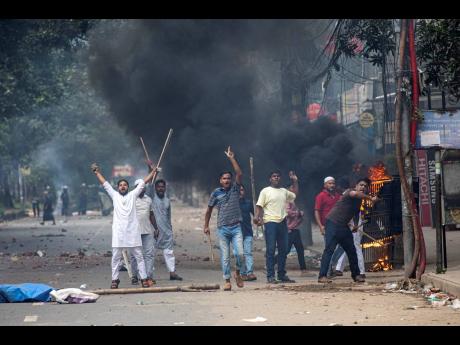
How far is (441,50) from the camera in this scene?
13922 millimetres

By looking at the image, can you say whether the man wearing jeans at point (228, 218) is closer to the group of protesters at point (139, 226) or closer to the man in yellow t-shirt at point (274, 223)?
the man in yellow t-shirt at point (274, 223)

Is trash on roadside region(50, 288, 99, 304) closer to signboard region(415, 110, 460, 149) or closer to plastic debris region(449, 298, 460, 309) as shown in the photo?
plastic debris region(449, 298, 460, 309)

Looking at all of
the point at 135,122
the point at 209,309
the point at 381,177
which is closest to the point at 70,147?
the point at 135,122

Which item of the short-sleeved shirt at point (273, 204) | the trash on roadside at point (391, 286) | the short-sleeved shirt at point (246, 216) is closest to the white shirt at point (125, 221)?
the short-sleeved shirt at point (273, 204)

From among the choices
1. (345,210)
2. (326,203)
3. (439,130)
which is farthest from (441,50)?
(326,203)

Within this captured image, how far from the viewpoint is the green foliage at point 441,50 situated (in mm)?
13516

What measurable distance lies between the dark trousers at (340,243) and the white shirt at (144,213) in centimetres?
260

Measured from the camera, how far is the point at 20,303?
39.4ft

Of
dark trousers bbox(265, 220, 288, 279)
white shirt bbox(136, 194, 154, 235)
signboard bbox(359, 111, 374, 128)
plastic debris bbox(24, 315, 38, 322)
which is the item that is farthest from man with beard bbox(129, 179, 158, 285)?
signboard bbox(359, 111, 374, 128)

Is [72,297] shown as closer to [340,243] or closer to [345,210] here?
[340,243]

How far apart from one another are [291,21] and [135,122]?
509 cm

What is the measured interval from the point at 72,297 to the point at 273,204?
12.2ft

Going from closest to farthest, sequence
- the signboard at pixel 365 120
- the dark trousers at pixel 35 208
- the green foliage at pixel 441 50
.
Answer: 1. the green foliage at pixel 441 50
2. the signboard at pixel 365 120
3. the dark trousers at pixel 35 208
